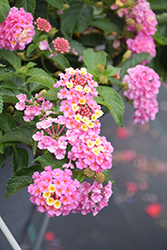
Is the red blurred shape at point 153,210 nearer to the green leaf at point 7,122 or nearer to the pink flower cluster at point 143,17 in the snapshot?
the pink flower cluster at point 143,17

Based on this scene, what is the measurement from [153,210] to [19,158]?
3.85 ft

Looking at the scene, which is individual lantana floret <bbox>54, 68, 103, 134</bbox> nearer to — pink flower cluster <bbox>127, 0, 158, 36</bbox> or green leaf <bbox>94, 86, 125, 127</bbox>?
green leaf <bbox>94, 86, 125, 127</bbox>

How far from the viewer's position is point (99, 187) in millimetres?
405

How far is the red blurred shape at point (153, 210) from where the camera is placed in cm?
152

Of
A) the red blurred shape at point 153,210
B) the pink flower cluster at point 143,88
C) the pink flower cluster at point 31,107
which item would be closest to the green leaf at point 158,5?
the pink flower cluster at point 143,88

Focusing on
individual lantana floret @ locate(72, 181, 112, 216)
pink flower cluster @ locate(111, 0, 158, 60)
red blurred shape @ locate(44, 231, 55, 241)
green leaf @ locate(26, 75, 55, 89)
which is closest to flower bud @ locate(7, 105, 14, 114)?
green leaf @ locate(26, 75, 55, 89)

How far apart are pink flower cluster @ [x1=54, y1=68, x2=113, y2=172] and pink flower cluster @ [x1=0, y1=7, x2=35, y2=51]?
0.41 ft

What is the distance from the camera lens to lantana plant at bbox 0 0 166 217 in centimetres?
39

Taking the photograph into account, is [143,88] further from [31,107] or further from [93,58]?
[31,107]

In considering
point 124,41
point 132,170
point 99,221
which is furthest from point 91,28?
point 132,170

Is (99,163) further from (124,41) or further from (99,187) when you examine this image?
(124,41)

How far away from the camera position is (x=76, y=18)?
2.24 ft

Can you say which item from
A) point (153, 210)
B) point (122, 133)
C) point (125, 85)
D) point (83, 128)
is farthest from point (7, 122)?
point (122, 133)

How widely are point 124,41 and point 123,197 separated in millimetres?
1002
